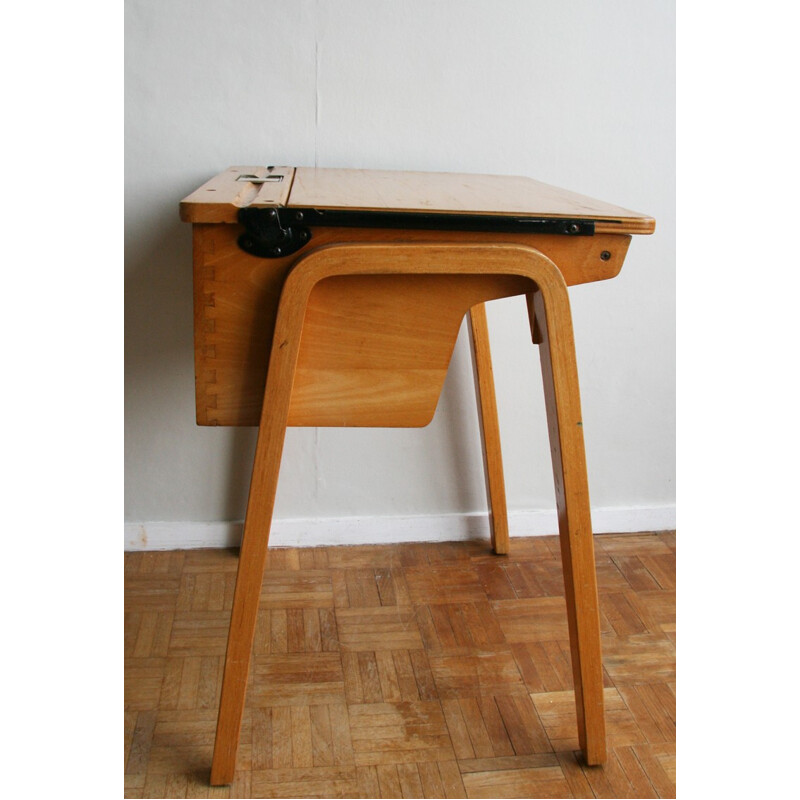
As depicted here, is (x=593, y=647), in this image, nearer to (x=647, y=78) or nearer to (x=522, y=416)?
(x=522, y=416)

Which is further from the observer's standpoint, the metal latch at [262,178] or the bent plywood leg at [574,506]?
the metal latch at [262,178]

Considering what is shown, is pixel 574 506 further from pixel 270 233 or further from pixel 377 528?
pixel 377 528

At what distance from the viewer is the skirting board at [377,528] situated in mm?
1998

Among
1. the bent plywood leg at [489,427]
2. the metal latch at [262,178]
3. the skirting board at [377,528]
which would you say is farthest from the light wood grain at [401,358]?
the skirting board at [377,528]

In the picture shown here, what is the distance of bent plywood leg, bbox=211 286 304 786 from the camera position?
3.89ft

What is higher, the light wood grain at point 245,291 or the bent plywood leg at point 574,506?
the light wood grain at point 245,291

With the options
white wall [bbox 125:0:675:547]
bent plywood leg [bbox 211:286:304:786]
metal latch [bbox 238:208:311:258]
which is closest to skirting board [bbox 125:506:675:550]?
white wall [bbox 125:0:675:547]

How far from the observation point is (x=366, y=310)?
1256 millimetres

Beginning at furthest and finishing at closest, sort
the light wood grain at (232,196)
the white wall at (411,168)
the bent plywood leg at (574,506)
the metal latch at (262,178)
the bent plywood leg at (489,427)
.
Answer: the bent plywood leg at (489,427) < the white wall at (411,168) < the metal latch at (262,178) < the bent plywood leg at (574,506) < the light wood grain at (232,196)

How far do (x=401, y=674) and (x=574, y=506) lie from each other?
49 centimetres

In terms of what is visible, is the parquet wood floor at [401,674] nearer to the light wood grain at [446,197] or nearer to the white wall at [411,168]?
the white wall at [411,168]

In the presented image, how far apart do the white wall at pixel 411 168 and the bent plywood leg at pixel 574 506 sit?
2.43 feet

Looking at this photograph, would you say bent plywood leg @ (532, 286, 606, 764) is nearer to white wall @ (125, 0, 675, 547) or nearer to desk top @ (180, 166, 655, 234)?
desk top @ (180, 166, 655, 234)

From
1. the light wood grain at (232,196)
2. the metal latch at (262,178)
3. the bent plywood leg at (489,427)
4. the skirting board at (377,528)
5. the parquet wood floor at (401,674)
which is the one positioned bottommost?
the parquet wood floor at (401,674)
